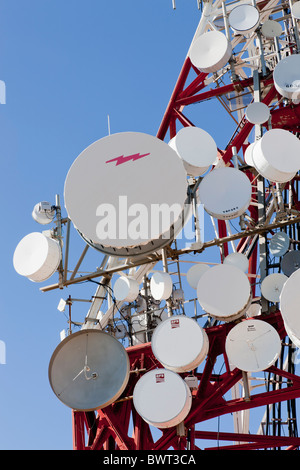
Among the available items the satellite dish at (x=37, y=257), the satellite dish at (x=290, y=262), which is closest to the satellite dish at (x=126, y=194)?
the satellite dish at (x=37, y=257)

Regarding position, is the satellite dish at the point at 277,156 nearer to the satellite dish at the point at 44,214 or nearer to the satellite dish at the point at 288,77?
the satellite dish at the point at 288,77

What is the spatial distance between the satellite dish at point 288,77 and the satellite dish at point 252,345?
6.71 m

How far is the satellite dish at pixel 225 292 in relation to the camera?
1842cm

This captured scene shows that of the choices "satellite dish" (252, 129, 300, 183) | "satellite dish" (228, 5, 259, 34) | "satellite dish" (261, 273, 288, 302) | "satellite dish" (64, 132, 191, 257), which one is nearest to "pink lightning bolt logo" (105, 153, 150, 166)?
"satellite dish" (64, 132, 191, 257)


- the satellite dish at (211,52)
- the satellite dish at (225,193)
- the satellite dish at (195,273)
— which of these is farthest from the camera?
the satellite dish at (211,52)

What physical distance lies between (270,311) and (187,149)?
467 centimetres

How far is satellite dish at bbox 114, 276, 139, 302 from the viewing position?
2159cm

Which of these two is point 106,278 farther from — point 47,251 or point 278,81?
point 278,81

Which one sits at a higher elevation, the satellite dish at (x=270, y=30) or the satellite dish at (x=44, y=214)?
the satellite dish at (x=270, y=30)

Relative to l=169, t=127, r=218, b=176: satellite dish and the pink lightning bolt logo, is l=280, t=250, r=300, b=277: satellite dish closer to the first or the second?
l=169, t=127, r=218, b=176: satellite dish

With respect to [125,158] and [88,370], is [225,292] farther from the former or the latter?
[125,158]

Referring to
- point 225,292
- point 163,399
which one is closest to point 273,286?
point 225,292

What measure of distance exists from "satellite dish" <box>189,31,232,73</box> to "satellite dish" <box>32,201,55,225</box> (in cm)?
644

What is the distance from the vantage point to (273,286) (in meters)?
19.4
